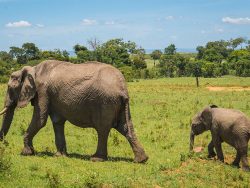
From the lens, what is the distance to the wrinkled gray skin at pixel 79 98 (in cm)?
1171

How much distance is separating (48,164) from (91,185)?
2432mm

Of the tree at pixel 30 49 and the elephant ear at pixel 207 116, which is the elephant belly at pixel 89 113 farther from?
the tree at pixel 30 49

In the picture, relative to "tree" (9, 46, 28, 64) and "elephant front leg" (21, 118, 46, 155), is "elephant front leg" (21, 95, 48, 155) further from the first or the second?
"tree" (9, 46, 28, 64)

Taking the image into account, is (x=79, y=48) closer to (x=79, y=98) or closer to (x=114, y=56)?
(x=114, y=56)

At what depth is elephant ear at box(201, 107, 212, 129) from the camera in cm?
1307

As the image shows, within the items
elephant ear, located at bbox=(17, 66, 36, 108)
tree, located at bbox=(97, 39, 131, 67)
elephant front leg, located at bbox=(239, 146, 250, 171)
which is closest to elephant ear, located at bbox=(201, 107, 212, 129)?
elephant front leg, located at bbox=(239, 146, 250, 171)

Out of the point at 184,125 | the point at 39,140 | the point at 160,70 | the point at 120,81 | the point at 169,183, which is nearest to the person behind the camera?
the point at 169,183

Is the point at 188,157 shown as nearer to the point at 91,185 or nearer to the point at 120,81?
the point at 120,81

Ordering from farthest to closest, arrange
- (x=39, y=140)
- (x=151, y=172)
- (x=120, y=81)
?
(x=39, y=140) → (x=120, y=81) → (x=151, y=172)

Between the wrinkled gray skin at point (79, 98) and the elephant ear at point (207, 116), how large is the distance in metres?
2.43

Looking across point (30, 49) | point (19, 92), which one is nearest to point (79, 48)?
point (30, 49)

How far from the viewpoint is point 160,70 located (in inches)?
2793

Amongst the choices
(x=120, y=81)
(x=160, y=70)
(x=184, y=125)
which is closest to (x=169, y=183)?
(x=120, y=81)

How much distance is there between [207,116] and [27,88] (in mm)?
5562
